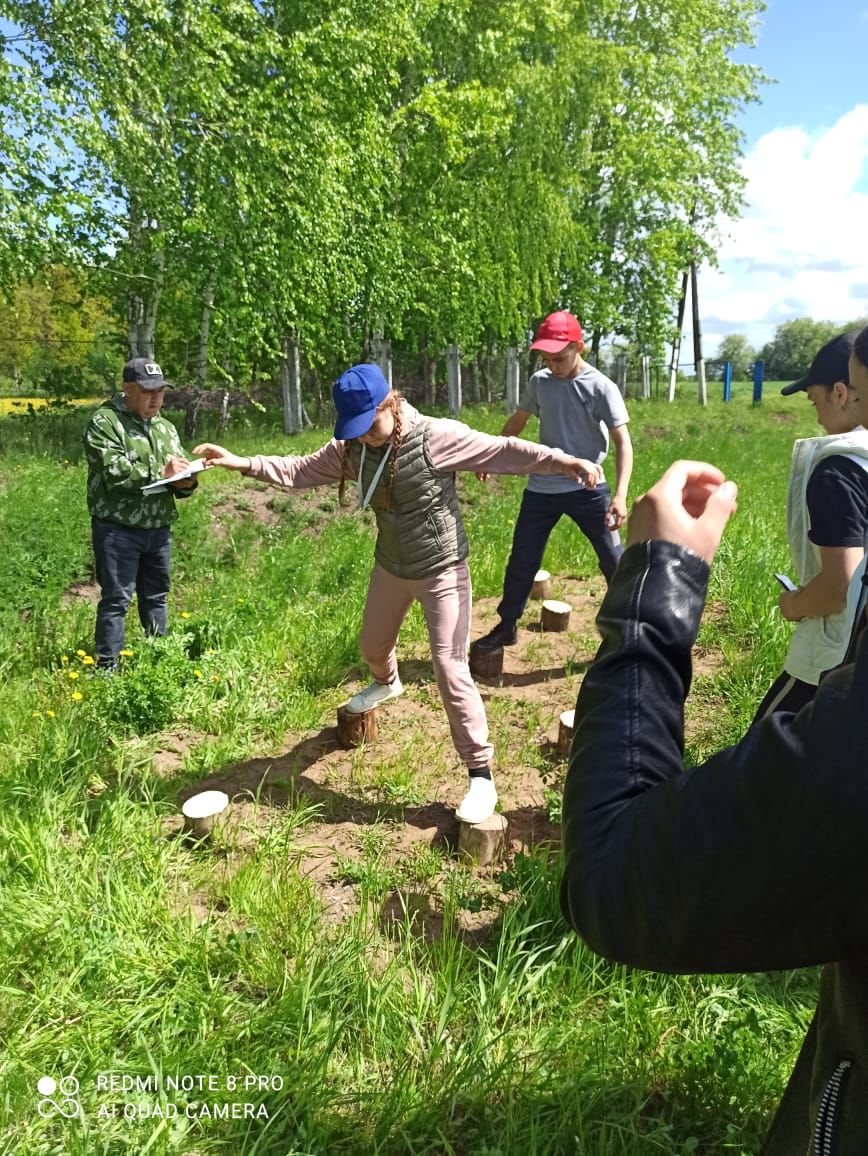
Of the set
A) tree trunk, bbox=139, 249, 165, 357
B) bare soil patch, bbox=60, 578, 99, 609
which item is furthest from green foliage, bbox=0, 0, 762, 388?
bare soil patch, bbox=60, 578, 99, 609

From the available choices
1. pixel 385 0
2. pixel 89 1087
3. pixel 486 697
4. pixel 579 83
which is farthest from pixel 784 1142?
pixel 579 83

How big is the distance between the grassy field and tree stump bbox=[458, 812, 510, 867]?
69mm

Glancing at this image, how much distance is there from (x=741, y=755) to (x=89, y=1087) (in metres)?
2.20

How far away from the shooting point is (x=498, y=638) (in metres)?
4.98

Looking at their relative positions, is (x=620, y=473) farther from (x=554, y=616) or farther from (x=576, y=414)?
(x=554, y=616)

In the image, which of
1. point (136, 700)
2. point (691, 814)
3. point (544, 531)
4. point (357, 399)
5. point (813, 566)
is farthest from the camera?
point (544, 531)

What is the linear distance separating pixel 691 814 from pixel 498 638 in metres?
4.24

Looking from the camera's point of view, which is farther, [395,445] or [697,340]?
[697,340]

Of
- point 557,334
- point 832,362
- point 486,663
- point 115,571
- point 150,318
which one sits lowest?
point 486,663

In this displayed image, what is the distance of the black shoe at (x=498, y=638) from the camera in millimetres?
4938

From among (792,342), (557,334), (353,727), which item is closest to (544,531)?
(557,334)

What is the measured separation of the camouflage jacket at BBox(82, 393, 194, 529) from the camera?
14.8ft

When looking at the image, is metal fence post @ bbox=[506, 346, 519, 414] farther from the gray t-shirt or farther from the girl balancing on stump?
the girl balancing on stump

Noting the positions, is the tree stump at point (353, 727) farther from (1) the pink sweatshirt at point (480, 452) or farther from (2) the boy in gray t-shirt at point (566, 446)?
(1) the pink sweatshirt at point (480, 452)
